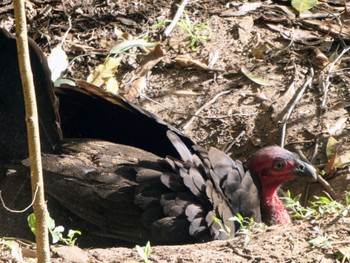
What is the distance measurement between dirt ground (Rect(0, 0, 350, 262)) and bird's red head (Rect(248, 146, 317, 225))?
492 mm

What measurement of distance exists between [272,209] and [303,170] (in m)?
0.40

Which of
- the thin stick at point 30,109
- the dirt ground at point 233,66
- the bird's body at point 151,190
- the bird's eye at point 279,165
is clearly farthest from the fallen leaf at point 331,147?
the thin stick at point 30,109

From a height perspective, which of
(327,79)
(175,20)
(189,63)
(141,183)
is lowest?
(141,183)

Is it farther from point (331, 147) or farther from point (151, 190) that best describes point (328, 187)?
point (151, 190)

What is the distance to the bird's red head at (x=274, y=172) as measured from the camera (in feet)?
21.3

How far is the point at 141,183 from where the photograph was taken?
19.2 feet

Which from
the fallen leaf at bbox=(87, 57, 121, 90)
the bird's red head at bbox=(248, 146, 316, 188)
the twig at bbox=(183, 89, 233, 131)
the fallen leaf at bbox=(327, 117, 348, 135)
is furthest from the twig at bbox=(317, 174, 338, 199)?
the fallen leaf at bbox=(87, 57, 121, 90)

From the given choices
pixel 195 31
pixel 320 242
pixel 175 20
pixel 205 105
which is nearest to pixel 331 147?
pixel 205 105

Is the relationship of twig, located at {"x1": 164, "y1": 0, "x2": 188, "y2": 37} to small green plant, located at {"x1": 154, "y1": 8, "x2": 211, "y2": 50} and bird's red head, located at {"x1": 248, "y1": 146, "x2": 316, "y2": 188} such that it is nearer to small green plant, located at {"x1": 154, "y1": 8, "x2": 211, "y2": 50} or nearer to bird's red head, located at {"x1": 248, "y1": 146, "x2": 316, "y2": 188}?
small green plant, located at {"x1": 154, "y1": 8, "x2": 211, "y2": 50}

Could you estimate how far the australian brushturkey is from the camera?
18.8ft

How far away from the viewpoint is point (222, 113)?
7.41 m

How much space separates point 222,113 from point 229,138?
0.87ft

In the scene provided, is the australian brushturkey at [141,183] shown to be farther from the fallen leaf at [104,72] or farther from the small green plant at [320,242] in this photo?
the small green plant at [320,242]

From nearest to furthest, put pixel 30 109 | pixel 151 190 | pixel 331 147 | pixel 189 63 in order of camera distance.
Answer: pixel 30 109
pixel 151 190
pixel 331 147
pixel 189 63
